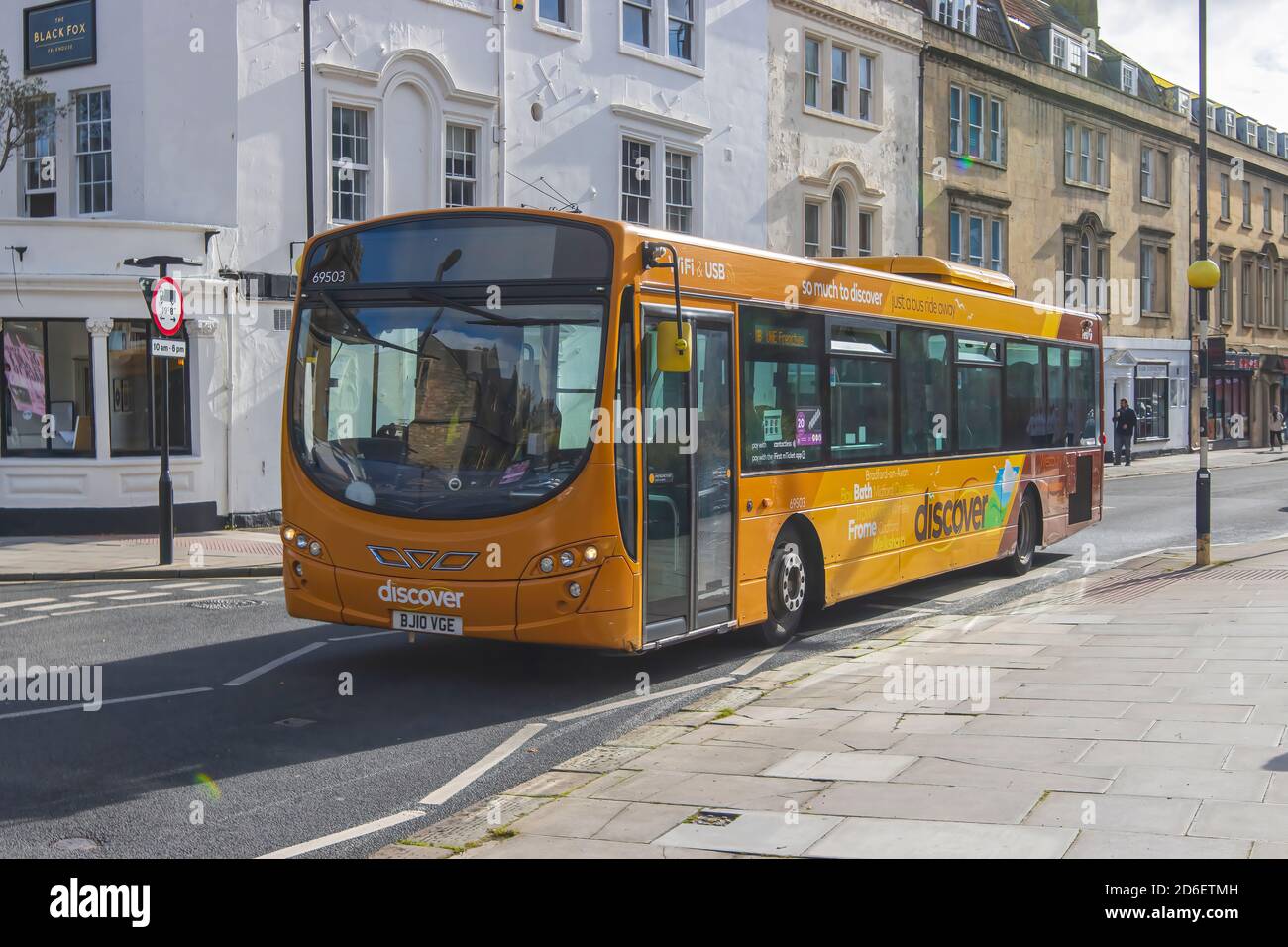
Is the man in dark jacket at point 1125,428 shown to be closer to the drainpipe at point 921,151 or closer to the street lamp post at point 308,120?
the drainpipe at point 921,151

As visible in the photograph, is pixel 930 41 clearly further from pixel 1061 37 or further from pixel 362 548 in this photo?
pixel 362 548

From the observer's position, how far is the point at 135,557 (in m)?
17.8

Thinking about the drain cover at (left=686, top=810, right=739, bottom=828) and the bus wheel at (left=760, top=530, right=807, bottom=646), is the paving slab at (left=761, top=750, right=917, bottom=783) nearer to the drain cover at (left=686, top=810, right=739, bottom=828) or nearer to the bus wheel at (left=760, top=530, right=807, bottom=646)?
the drain cover at (left=686, top=810, right=739, bottom=828)

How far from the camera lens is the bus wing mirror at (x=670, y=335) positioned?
30.9ft

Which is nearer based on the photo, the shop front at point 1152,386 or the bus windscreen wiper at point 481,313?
the bus windscreen wiper at point 481,313

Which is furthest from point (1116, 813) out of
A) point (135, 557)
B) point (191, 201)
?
point (191, 201)

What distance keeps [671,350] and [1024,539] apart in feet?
27.9

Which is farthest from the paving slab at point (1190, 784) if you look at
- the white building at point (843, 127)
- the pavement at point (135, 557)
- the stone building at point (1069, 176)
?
the stone building at point (1069, 176)

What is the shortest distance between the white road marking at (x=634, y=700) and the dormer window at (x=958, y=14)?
107ft

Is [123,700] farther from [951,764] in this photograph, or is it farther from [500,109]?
[500,109]

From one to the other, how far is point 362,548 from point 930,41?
31.7 metres

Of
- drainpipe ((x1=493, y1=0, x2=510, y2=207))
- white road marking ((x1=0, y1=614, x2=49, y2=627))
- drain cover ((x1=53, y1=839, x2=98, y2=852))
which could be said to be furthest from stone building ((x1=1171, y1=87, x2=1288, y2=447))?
drain cover ((x1=53, y1=839, x2=98, y2=852))

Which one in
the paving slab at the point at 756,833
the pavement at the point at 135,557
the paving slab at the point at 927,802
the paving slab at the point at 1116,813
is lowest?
the paving slab at the point at 756,833
